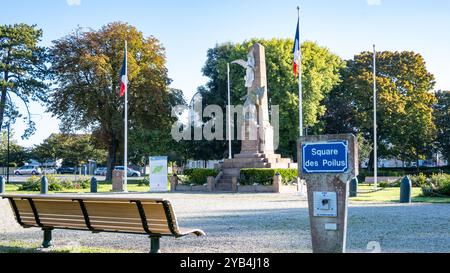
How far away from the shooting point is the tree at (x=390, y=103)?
4950 centimetres

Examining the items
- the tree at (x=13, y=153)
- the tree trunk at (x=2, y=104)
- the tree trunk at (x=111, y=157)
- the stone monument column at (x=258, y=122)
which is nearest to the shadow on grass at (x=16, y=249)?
the stone monument column at (x=258, y=122)

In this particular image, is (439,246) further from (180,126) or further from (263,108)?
(180,126)

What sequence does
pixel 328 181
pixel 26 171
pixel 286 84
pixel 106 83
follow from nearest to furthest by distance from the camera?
pixel 328 181 → pixel 106 83 → pixel 286 84 → pixel 26 171

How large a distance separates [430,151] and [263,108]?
34117 mm

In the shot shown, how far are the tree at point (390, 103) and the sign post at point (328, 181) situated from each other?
144 feet

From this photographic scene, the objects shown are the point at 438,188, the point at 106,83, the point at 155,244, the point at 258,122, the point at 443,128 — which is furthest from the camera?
the point at 443,128

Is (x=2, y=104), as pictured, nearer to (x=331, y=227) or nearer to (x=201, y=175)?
(x=201, y=175)

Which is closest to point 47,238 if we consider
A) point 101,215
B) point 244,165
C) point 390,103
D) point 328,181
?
point 101,215

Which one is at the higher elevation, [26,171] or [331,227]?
[331,227]

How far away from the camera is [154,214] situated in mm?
7621

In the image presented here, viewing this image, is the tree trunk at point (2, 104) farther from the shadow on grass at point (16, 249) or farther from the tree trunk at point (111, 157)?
the shadow on grass at point (16, 249)

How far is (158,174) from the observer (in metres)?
31.3

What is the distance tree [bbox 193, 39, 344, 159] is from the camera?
Answer: 151 ft

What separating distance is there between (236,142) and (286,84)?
747 centimetres
